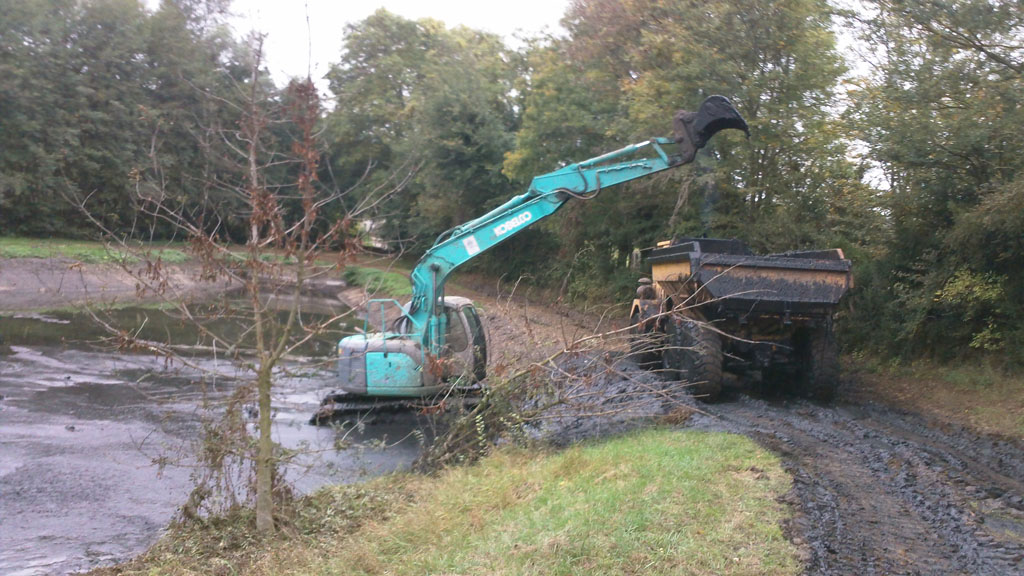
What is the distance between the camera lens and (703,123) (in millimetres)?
11070

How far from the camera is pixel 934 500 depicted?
7.16 metres

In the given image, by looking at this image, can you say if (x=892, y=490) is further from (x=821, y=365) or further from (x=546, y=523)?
(x=821, y=365)

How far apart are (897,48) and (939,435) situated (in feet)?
19.7

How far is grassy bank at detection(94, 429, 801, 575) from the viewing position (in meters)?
5.66

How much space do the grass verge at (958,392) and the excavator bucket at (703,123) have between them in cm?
470

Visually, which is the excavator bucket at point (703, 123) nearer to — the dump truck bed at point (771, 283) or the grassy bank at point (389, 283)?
the dump truck bed at point (771, 283)

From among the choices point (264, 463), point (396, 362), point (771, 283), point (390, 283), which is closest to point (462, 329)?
point (396, 362)

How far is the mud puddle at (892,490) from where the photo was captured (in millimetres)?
5812

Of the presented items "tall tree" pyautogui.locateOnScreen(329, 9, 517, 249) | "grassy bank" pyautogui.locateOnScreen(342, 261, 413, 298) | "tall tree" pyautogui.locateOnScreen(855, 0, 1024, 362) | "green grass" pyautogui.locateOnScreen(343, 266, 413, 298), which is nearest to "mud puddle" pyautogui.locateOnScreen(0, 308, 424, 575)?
"tall tree" pyautogui.locateOnScreen(855, 0, 1024, 362)

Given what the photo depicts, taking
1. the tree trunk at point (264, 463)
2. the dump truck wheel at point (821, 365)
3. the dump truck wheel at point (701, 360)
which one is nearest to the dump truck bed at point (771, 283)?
the dump truck wheel at point (701, 360)

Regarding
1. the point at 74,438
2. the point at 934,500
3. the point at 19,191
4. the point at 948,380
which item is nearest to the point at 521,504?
the point at 934,500

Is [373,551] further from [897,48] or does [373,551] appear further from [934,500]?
[897,48]

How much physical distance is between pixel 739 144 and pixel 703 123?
866 centimetres

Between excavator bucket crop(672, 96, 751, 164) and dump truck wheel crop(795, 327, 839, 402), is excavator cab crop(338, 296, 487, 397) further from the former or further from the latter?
dump truck wheel crop(795, 327, 839, 402)
